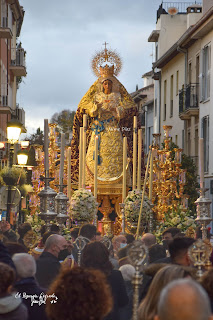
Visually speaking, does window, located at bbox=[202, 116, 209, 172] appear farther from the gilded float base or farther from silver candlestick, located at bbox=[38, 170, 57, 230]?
silver candlestick, located at bbox=[38, 170, 57, 230]

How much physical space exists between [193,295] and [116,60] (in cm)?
1675

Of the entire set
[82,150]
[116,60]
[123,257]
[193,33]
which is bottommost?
[123,257]

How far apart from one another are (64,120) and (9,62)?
79.4 feet

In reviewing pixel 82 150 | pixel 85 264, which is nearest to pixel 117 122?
pixel 82 150

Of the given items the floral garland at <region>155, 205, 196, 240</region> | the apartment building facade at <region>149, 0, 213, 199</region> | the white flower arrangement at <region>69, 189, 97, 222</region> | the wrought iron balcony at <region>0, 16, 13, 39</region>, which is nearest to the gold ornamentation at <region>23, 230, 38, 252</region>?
the floral garland at <region>155, 205, 196, 240</region>

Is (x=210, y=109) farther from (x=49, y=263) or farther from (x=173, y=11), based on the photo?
(x=49, y=263)

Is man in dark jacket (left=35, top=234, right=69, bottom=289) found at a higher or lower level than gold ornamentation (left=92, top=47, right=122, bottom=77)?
lower

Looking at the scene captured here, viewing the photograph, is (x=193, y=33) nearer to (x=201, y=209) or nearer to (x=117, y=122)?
(x=117, y=122)

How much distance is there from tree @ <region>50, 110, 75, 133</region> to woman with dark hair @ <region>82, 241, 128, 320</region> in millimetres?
52146

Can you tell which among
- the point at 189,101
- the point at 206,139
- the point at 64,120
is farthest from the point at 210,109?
the point at 64,120

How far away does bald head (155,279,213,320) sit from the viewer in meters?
3.31

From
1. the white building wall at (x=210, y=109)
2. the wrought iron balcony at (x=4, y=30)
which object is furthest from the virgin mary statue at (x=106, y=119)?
the wrought iron balcony at (x=4, y=30)

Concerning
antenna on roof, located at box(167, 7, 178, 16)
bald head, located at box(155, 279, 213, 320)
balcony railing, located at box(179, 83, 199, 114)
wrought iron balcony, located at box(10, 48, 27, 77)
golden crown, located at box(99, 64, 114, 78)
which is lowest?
bald head, located at box(155, 279, 213, 320)

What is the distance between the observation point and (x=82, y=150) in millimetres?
15047
